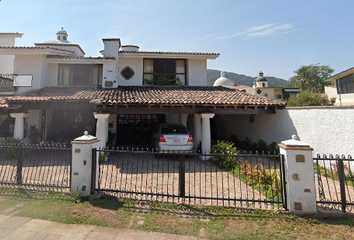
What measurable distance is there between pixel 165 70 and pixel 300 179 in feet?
35.9

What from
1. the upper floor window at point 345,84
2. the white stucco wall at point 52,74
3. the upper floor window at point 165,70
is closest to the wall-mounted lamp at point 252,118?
the upper floor window at point 165,70

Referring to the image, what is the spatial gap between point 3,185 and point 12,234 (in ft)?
9.06

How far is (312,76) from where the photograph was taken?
1537 inches

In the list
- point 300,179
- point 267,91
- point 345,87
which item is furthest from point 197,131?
point 267,91

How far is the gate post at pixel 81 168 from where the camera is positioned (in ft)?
14.5

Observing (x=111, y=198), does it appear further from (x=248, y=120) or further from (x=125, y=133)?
(x=248, y=120)

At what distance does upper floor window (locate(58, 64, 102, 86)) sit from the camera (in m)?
12.2

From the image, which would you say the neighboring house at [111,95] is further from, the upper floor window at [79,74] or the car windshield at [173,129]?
the car windshield at [173,129]

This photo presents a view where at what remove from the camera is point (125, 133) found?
12273 millimetres

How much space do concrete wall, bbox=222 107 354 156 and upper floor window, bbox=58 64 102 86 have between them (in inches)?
436

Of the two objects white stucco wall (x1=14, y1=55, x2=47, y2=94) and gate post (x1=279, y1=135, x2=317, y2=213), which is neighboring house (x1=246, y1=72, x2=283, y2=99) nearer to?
white stucco wall (x1=14, y1=55, x2=47, y2=94)

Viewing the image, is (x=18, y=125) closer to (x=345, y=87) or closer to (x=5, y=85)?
(x=5, y=85)

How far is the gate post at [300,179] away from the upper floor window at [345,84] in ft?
79.0

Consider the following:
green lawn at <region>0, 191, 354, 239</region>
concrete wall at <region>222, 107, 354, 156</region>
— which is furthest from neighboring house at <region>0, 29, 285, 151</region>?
green lawn at <region>0, 191, 354, 239</region>
